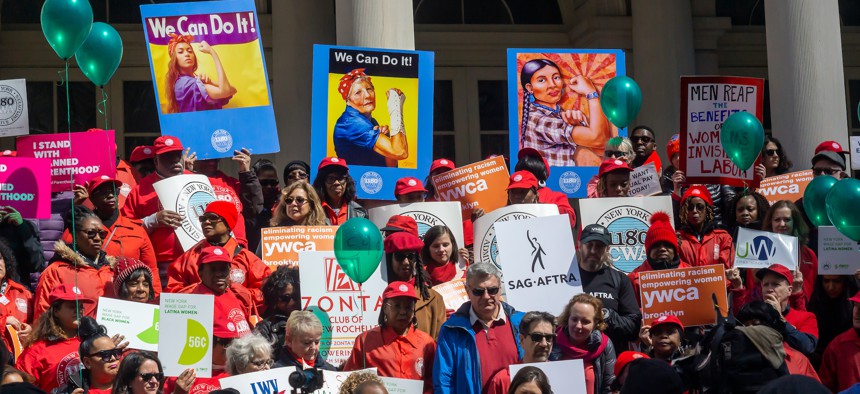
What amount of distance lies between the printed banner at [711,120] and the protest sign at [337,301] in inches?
141

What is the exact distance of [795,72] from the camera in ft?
47.7

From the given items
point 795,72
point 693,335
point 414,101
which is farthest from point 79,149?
point 795,72

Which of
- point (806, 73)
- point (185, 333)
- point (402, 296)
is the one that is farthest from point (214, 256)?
point (806, 73)

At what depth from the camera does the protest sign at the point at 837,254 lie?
11070 millimetres

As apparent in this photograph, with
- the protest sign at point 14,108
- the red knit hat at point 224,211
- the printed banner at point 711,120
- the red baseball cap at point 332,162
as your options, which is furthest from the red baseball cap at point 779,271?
the protest sign at point 14,108

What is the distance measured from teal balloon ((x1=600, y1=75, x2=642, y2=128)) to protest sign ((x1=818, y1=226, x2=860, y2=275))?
2.57m

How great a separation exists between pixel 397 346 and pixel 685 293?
207 centimetres

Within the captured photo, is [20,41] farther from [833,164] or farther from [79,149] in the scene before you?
[833,164]

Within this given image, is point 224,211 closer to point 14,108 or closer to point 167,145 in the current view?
point 167,145

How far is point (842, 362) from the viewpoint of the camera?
10469 mm

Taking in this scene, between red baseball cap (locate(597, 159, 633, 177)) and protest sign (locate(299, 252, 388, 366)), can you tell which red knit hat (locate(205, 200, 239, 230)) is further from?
red baseball cap (locate(597, 159, 633, 177))

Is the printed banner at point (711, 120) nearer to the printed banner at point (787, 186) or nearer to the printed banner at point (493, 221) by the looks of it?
the printed banner at point (787, 186)

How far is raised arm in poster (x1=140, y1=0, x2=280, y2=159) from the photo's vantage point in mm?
12297

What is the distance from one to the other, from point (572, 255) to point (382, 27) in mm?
3680
